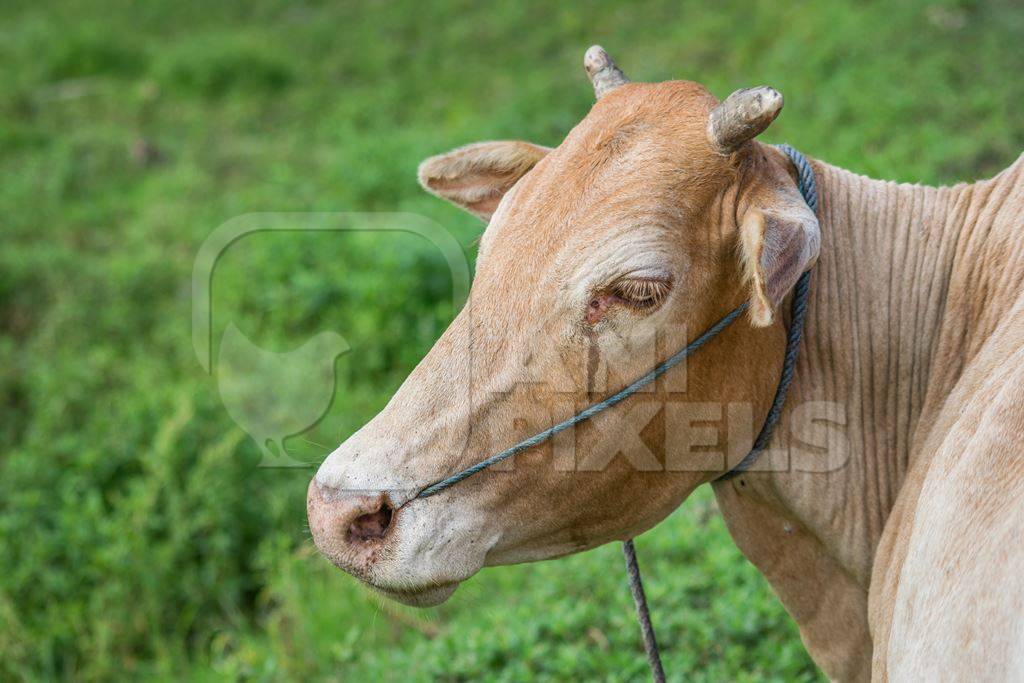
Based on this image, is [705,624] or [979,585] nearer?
[979,585]

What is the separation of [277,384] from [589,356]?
4309mm

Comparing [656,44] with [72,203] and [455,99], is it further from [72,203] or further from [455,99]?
[72,203]

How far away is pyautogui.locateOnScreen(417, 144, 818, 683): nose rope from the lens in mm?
2631

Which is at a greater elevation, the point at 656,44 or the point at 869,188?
the point at 656,44

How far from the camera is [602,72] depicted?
10.5 ft

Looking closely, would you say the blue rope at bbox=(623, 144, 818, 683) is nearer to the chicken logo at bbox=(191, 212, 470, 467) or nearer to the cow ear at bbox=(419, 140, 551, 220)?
the cow ear at bbox=(419, 140, 551, 220)

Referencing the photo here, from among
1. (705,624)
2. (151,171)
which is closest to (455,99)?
(151,171)

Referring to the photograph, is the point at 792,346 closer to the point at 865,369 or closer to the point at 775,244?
the point at 865,369

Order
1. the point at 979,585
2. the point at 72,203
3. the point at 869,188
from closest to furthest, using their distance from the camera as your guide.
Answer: the point at 979,585 < the point at 869,188 < the point at 72,203

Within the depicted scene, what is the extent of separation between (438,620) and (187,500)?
153cm

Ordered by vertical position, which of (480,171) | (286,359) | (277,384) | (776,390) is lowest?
(776,390)

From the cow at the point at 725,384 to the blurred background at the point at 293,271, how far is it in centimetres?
75

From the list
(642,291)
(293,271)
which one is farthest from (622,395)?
(293,271)

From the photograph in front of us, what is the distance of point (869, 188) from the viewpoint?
3.07 metres
